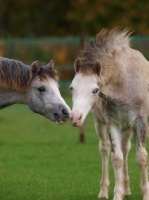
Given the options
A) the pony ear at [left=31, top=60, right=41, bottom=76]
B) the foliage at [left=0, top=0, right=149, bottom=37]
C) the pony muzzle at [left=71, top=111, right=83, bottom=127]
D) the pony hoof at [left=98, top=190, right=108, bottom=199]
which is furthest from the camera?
the foliage at [left=0, top=0, right=149, bottom=37]

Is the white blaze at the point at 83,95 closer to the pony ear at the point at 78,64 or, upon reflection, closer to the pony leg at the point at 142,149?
the pony ear at the point at 78,64

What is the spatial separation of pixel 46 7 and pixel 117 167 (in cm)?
3881

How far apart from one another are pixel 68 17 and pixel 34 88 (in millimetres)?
34887

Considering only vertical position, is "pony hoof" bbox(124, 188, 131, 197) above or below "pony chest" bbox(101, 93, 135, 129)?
below

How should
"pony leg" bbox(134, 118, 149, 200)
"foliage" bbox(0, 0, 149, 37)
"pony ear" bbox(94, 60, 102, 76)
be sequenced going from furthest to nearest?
"foliage" bbox(0, 0, 149, 37)
"pony leg" bbox(134, 118, 149, 200)
"pony ear" bbox(94, 60, 102, 76)

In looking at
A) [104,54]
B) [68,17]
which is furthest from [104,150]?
[68,17]

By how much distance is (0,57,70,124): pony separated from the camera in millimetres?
9398

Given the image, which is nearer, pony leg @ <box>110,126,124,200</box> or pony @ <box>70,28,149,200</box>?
pony @ <box>70,28,149,200</box>

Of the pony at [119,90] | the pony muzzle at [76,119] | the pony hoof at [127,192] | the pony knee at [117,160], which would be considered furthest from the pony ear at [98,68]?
the pony hoof at [127,192]

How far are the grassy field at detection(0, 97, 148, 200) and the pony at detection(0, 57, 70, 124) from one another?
1.45m

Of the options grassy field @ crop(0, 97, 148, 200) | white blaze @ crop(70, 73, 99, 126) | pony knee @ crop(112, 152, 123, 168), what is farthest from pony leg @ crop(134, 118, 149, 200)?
white blaze @ crop(70, 73, 99, 126)

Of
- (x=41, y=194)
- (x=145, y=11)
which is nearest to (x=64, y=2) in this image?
(x=145, y=11)

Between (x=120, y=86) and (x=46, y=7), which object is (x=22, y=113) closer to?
(x=120, y=86)

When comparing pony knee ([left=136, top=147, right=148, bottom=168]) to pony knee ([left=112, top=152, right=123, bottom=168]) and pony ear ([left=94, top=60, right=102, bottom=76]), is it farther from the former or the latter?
pony ear ([left=94, top=60, right=102, bottom=76])
